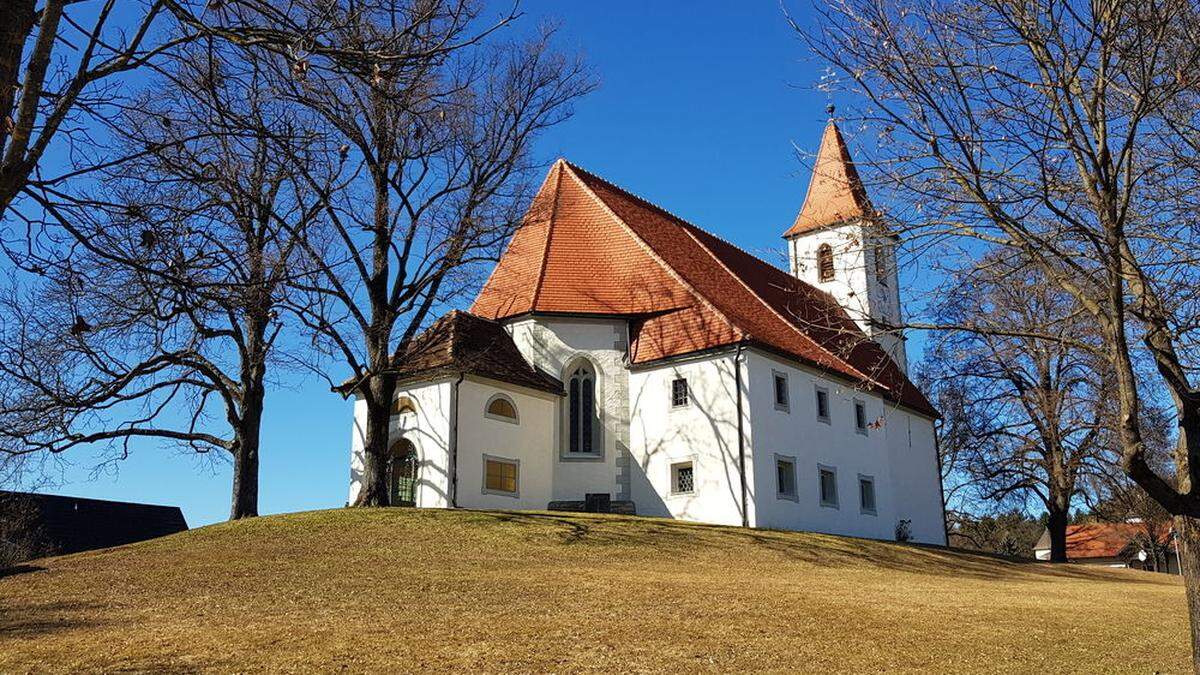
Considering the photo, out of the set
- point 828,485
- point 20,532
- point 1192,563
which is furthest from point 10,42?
point 20,532

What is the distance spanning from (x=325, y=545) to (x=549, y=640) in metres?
8.44

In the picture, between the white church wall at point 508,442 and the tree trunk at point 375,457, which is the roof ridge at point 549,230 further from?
the tree trunk at point 375,457

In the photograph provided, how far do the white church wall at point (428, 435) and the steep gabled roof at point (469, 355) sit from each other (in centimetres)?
45

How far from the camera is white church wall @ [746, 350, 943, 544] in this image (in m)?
25.5

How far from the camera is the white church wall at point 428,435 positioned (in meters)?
23.5

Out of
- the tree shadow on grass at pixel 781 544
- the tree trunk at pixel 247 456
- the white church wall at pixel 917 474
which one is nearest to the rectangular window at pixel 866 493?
the white church wall at pixel 917 474


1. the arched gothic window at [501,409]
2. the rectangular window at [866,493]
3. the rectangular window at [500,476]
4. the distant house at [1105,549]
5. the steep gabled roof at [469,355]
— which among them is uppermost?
the steep gabled roof at [469,355]

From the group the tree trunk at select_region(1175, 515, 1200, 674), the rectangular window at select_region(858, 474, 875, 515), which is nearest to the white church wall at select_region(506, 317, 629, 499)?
the rectangular window at select_region(858, 474, 875, 515)

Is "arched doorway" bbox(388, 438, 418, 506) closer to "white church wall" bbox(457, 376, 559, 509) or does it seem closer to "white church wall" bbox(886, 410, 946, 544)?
"white church wall" bbox(457, 376, 559, 509)

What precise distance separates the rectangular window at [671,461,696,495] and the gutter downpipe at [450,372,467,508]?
19.5 feet

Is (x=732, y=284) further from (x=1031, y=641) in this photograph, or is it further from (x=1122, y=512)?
(x=1031, y=641)

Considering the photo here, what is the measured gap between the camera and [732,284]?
102 ft

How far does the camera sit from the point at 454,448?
77.3 ft

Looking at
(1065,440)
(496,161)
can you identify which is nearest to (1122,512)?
(1065,440)
